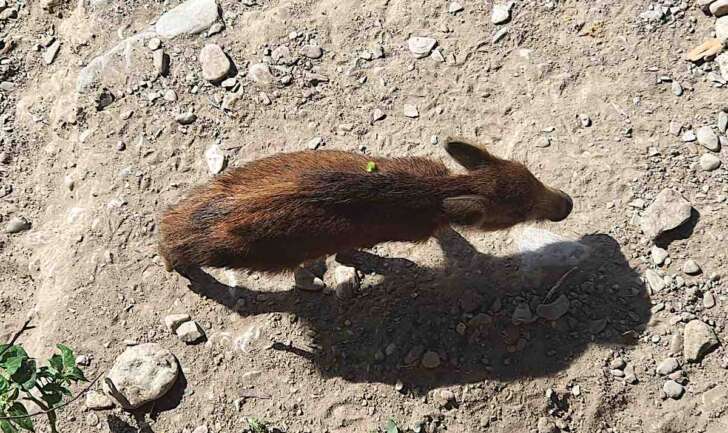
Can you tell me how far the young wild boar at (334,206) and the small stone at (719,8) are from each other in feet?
7.00

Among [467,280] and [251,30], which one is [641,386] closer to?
[467,280]

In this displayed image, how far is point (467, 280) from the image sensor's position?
6379 mm

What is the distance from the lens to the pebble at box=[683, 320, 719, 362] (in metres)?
5.70

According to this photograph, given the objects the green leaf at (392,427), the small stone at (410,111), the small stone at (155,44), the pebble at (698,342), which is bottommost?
the green leaf at (392,427)

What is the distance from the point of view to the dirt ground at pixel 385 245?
593cm

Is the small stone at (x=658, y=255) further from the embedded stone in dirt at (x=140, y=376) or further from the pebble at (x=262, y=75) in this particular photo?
the embedded stone in dirt at (x=140, y=376)

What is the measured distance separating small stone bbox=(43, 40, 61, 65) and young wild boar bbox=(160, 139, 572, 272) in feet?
9.19

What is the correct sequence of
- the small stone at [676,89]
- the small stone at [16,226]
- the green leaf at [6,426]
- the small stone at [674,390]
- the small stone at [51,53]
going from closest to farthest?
the green leaf at [6,426] → the small stone at [674,390] → the small stone at [676,89] → the small stone at [16,226] → the small stone at [51,53]

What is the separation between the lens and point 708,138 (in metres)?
6.40

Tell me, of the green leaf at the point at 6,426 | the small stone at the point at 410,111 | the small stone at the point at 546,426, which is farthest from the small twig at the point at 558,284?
the green leaf at the point at 6,426

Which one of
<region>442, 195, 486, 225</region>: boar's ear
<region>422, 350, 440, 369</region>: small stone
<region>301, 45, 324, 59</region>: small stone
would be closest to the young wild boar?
<region>442, 195, 486, 225</region>: boar's ear

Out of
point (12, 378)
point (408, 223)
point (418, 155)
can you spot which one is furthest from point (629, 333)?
point (12, 378)

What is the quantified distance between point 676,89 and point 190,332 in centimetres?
429

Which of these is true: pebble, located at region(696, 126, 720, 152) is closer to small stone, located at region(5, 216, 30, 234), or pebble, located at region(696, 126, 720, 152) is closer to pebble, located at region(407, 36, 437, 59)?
pebble, located at region(407, 36, 437, 59)
